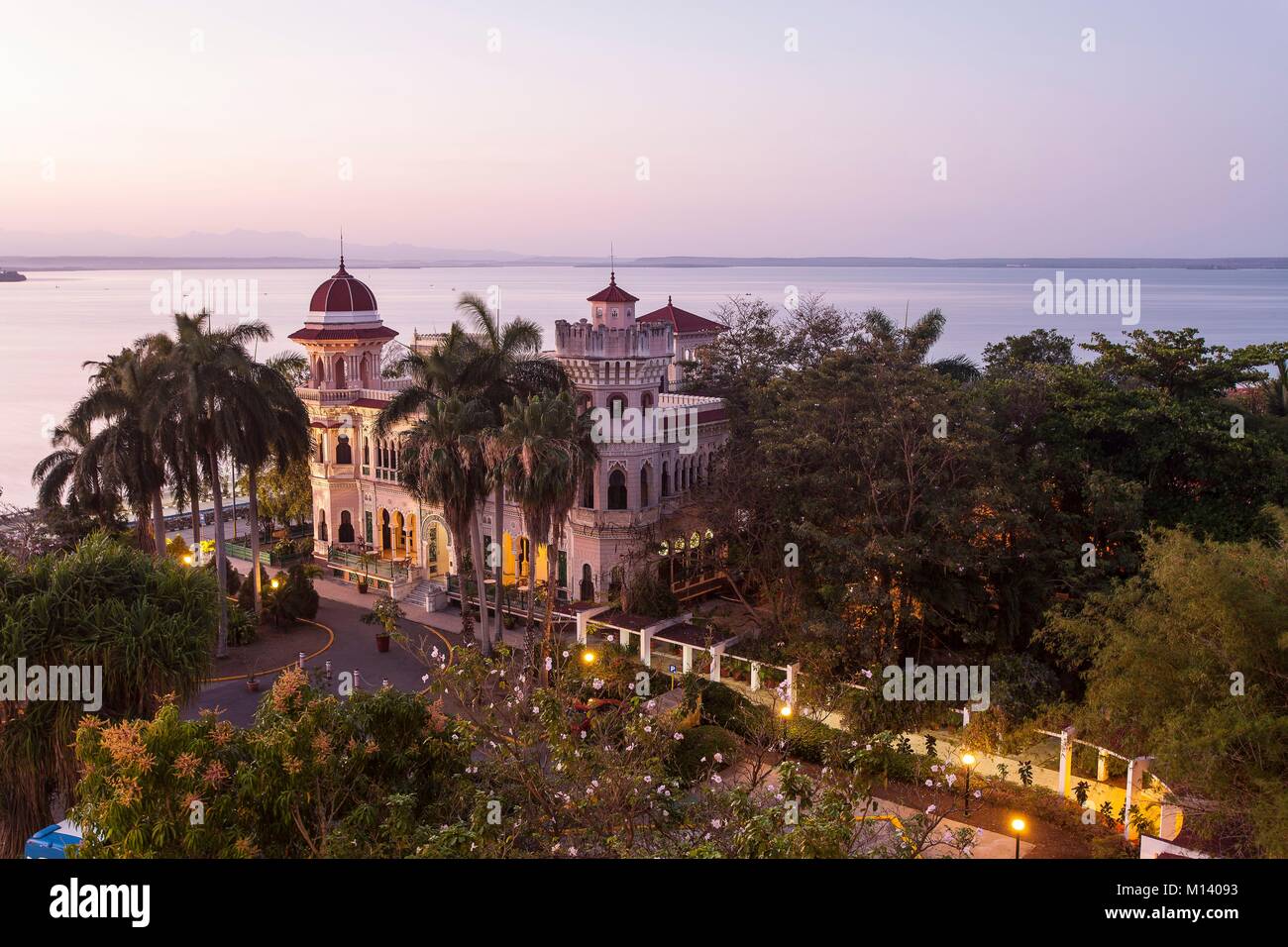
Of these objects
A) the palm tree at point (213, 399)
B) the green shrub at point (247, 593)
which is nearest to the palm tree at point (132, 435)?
the palm tree at point (213, 399)

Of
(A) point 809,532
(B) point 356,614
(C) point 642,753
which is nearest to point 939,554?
(A) point 809,532

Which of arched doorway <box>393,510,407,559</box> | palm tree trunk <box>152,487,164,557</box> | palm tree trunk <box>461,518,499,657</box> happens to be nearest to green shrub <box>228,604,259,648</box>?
palm tree trunk <box>152,487,164,557</box>

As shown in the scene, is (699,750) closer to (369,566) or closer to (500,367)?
(500,367)

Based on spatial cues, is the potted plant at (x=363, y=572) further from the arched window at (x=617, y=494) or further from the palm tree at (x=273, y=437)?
the arched window at (x=617, y=494)

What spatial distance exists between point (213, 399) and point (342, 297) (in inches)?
478

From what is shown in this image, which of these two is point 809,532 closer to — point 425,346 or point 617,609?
point 617,609

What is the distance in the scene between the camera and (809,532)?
2611 centimetres

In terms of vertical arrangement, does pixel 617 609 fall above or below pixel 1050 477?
below

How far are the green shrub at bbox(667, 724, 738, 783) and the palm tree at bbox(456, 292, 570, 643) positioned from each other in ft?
29.5

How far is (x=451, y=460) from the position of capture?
28.6 m

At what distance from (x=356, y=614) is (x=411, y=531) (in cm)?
558
